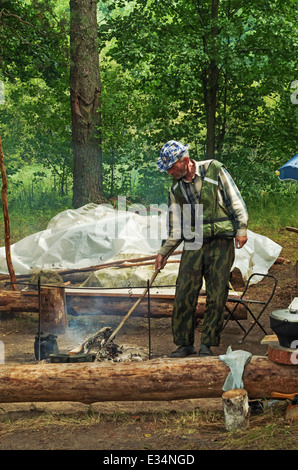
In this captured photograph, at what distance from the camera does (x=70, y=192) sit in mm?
17047

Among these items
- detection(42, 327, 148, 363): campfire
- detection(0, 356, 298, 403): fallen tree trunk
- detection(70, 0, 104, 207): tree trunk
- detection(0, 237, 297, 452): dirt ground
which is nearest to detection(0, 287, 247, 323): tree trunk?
detection(42, 327, 148, 363): campfire

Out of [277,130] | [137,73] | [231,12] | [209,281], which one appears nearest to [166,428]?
[209,281]

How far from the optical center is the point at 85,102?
471 inches

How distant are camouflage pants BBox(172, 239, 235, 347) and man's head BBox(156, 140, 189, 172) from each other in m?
0.80

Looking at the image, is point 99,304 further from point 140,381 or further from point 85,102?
point 85,102

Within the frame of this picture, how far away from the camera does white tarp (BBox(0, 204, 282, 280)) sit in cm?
856

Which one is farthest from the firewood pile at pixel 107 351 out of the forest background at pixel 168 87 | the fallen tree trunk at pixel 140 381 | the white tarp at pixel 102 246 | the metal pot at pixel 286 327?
the forest background at pixel 168 87

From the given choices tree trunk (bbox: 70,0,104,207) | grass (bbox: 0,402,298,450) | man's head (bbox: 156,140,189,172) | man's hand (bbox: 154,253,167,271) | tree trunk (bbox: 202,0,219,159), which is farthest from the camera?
tree trunk (bbox: 202,0,219,159)

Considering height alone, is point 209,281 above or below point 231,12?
below

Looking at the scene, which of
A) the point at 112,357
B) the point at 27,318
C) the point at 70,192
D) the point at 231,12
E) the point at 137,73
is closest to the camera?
the point at 112,357

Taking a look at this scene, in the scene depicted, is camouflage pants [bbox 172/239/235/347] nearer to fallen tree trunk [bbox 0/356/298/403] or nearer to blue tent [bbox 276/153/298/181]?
fallen tree trunk [bbox 0/356/298/403]

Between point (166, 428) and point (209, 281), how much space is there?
60.2 inches

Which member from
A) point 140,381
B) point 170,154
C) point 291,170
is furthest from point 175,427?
point 291,170
